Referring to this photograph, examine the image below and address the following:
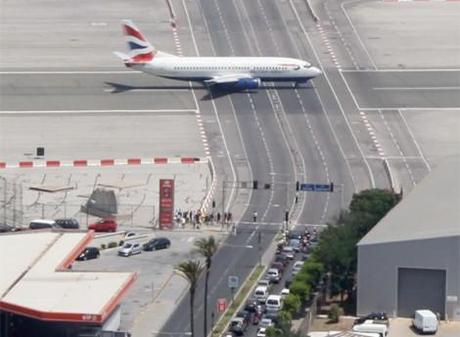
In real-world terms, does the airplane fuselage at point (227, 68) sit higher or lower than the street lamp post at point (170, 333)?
higher

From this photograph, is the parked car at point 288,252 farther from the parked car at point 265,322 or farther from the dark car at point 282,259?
the parked car at point 265,322

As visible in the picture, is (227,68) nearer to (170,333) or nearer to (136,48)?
(136,48)

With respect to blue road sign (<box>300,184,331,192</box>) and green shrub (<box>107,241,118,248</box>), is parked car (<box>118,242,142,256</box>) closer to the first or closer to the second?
green shrub (<box>107,241,118,248</box>)

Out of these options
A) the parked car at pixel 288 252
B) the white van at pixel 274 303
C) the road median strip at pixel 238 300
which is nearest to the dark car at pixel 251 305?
the road median strip at pixel 238 300

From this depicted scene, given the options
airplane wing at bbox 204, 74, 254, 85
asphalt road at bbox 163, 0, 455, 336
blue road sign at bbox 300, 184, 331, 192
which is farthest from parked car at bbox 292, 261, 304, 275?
airplane wing at bbox 204, 74, 254, 85

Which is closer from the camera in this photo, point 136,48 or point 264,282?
point 264,282

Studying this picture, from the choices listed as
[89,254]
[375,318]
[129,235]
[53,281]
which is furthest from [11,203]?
[375,318]
